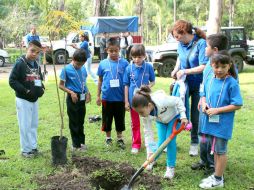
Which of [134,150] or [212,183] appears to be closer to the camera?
Answer: [212,183]

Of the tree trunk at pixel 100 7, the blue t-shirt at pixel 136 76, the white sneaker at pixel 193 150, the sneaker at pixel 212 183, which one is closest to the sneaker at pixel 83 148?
the blue t-shirt at pixel 136 76

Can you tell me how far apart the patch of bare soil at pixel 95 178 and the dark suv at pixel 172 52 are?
9908mm

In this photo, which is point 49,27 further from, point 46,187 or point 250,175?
point 250,175

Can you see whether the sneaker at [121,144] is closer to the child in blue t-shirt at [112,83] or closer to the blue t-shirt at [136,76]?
the child in blue t-shirt at [112,83]

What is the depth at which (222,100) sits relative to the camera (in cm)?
396

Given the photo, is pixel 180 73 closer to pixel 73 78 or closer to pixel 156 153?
pixel 156 153

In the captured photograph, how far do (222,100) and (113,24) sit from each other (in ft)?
63.3

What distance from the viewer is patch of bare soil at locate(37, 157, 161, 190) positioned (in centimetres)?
398

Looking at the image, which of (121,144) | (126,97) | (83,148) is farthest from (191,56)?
(83,148)

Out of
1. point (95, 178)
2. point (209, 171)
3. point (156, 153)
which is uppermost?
point (156, 153)

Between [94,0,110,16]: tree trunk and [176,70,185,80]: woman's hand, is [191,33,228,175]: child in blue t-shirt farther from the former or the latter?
[94,0,110,16]: tree trunk

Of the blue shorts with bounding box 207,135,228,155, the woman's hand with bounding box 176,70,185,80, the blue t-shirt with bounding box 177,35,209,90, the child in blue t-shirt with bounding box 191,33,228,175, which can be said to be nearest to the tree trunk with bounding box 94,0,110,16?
the blue t-shirt with bounding box 177,35,209,90

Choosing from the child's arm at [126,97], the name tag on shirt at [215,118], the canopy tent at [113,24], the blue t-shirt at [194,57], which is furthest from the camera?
the canopy tent at [113,24]

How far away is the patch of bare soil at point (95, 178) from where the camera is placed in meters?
3.98
